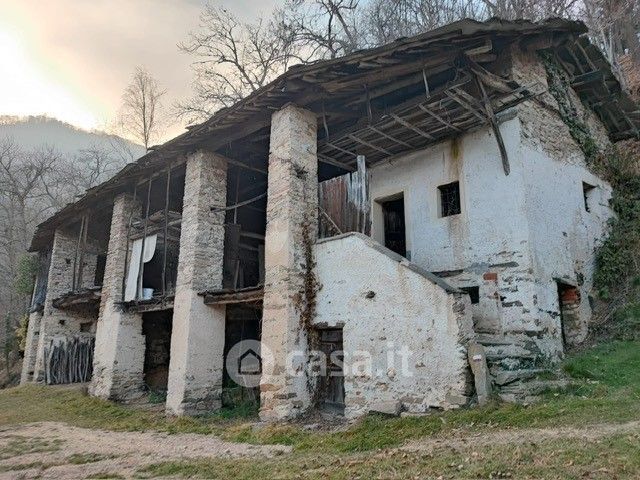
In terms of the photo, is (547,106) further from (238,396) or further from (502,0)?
(502,0)

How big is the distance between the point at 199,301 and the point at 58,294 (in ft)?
29.3

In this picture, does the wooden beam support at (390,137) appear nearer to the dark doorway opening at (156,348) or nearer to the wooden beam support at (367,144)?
the wooden beam support at (367,144)

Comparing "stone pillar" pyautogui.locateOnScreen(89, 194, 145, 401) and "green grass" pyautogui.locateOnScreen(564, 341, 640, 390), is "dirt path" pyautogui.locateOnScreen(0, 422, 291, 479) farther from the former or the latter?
"green grass" pyautogui.locateOnScreen(564, 341, 640, 390)

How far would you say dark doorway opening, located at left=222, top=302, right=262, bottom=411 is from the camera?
30.8 ft

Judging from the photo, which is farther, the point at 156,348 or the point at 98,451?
the point at 156,348

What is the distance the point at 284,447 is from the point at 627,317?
22.6ft

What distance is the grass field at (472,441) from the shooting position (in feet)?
11.8

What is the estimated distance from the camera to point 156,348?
12062mm

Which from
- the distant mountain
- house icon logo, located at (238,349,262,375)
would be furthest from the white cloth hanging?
the distant mountain

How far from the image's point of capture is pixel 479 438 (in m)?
4.65

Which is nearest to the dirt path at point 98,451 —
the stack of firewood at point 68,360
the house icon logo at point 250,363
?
the house icon logo at point 250,363

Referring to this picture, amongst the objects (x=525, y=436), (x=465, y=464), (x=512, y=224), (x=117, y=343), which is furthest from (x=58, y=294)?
(x=525, y=436)

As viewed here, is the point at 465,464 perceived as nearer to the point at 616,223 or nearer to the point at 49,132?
the point at 616,223

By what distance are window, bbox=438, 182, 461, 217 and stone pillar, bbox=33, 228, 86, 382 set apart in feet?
42.3
